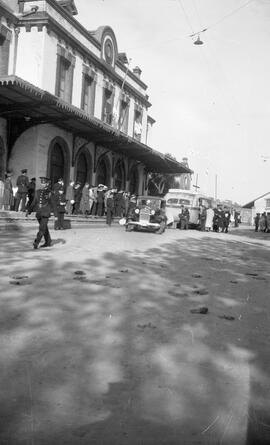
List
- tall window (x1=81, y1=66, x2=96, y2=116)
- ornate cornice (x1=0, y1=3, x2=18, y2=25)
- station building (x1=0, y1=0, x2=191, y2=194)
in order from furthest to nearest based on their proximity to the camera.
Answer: tall window (x1=81, y1=66, x2=96, y2=116) → ornate cornice (x1=0, y1=3, x2=18, y2=25) → station building (x1=0, y1=0, x2=191, y2=194)

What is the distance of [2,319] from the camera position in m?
4.29

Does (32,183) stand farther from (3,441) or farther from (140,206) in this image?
(3,441)

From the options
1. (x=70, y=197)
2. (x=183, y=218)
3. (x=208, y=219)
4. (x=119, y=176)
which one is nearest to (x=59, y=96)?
(x=70, y=197)

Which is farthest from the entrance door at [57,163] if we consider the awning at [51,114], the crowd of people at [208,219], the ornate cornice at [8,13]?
the crowd of people at [208,219]

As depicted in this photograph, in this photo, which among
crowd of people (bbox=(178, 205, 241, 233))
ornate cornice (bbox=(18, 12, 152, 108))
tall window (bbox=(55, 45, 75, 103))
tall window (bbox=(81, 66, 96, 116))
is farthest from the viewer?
crowd of people (bbox=(178, 205, 241, 233))

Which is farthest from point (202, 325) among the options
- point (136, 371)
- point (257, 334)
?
point (136, 371)

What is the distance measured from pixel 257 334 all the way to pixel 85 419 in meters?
2.38

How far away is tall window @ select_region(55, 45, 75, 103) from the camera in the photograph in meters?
20.6

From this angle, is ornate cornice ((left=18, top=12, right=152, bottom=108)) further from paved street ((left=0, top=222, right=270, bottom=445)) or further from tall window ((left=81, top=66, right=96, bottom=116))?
paved street ((left=0, top=222, right=270, bottom=445))

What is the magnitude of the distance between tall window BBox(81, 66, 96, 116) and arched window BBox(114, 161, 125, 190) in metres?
5.33

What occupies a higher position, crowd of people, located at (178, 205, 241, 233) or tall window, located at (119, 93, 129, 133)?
tall window, located at (119, 93, 129, 133)

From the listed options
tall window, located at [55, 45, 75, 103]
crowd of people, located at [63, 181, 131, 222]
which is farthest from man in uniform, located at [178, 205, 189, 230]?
tall window, located at [55, 45, 75, 103]

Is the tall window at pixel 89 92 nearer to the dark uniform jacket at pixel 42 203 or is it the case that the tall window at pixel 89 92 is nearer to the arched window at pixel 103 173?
the arched window at pixel 103 173

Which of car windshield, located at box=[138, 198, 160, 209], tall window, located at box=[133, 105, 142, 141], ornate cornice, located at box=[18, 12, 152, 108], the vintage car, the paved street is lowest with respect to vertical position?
the paved street
